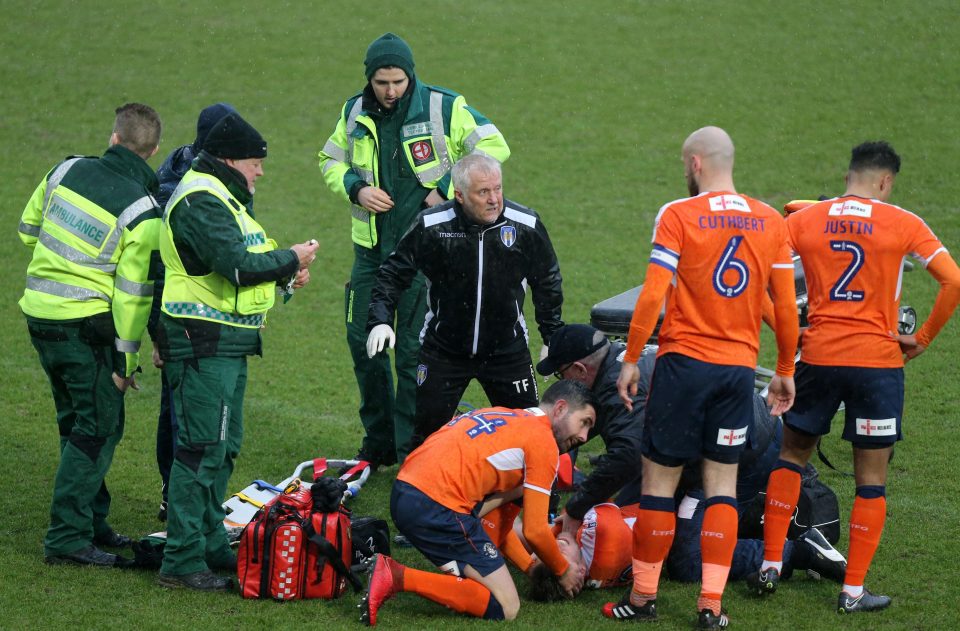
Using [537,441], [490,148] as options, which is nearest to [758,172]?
[490,148]

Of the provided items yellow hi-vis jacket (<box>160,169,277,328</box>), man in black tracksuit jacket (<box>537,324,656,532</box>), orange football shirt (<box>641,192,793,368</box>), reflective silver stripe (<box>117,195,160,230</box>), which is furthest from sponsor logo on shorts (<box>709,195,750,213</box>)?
reflective silver stripe (<box>117,195,160,230</box>)

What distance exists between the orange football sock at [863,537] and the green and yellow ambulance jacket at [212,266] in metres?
2.99

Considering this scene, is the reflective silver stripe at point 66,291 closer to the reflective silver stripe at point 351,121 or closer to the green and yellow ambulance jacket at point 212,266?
the green and yellow ambulance jacket at point 212,266

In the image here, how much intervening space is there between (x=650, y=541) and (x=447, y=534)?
0.93m

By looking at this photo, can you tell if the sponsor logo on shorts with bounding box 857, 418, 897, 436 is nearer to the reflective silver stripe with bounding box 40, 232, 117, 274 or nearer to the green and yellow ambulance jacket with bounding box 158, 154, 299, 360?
the green and yellow ambulance jacket with bounding box 158, 154, 299, 360

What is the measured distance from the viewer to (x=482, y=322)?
607 centimetres

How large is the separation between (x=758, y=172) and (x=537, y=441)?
10.0m

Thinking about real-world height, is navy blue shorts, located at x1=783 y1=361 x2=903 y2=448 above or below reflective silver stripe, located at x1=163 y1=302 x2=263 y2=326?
below

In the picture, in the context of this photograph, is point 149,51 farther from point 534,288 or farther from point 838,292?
point 838,292

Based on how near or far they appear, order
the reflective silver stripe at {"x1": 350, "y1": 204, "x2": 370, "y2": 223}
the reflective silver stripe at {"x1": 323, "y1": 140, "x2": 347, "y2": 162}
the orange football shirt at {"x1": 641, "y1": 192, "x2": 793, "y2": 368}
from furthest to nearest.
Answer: the reflective silver stripe at {"x1": 323, "y1": 140, "x2": 347, "y2": 162}
the reflective silver stripe at {"x1": 350, "y1": 204, "x2": 370, "y2": 223}
the orange football shirt at {"x1": 641, "y1": 192, "x2": 793, "y2": 368}

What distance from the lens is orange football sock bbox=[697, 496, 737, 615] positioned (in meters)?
4.94

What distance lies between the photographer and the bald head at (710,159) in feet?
16.3

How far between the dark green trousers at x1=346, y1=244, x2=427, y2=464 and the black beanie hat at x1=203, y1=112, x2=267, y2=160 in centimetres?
179

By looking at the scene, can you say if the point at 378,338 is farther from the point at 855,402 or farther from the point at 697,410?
the point at 855,402
